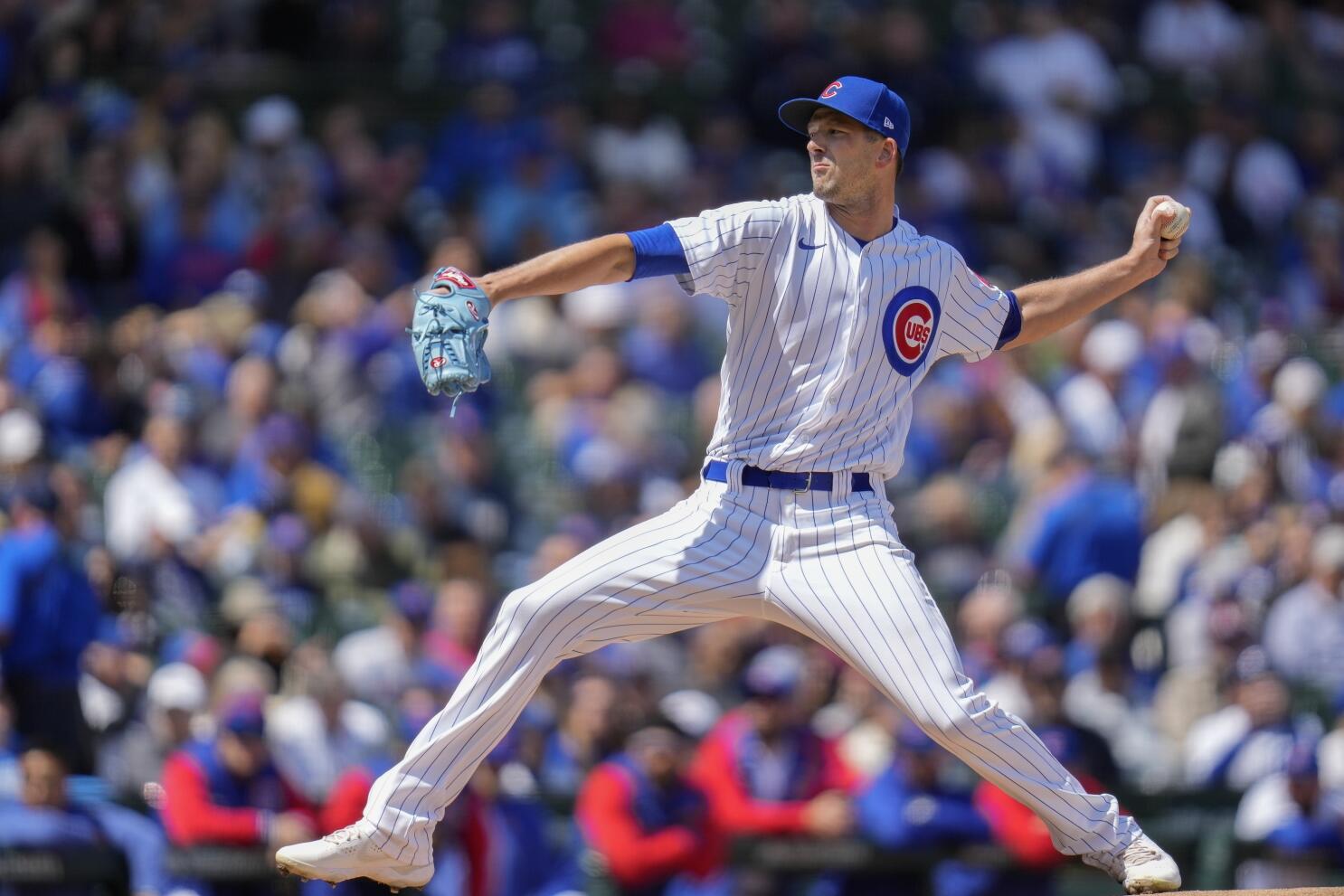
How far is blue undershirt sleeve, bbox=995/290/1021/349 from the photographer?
5398 mm

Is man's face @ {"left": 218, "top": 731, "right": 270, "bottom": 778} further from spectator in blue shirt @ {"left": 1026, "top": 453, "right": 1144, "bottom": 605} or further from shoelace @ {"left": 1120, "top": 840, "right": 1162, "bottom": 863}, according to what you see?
spectator in blue shirt @ {"left": 1026, "top": 453, "right": 1144, "bottom": 605}

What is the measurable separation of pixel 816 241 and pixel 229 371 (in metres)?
5.66

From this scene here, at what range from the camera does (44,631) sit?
8.26 m

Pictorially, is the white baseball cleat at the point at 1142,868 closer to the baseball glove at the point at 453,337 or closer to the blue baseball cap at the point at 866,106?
the blue baseball cap at the point at 866,106

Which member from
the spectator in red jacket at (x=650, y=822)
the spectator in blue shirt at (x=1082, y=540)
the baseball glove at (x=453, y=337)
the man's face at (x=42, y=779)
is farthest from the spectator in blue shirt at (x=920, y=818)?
the baseball glove at (x=453, y=337)

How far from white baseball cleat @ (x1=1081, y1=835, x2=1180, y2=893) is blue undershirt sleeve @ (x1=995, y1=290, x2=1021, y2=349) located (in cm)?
128

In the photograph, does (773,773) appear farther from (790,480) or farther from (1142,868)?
(790,480)

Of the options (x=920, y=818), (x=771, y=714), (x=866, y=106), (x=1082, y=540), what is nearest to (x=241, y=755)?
(x=771, y=714)

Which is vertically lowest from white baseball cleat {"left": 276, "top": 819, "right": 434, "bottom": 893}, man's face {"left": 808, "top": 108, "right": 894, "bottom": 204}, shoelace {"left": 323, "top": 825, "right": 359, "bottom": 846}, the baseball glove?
white baseball cleat {"left": 276, "top": 819, "right": 434, "bottom": 893}

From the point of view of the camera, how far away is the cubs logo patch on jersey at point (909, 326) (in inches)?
202

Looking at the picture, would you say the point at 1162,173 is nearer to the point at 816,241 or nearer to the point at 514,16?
the point at 514,16

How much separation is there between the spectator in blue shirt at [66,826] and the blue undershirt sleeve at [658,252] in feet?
12.0

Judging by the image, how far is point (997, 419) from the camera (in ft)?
34.6

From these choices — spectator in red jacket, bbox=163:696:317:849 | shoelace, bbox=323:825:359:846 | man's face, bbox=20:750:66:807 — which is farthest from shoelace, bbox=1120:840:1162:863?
man's face, bbox=20:750:66:807
